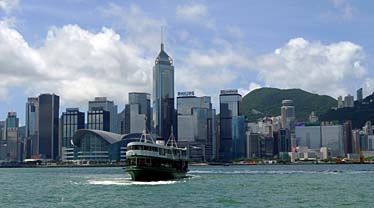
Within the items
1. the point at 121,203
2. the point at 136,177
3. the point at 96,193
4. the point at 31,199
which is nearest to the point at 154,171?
the point at 136,177

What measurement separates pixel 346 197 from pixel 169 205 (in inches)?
961

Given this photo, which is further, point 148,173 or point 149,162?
point 149,162

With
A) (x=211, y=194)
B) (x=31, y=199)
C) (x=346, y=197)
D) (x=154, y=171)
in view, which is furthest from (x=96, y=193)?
(x=346, y=197)

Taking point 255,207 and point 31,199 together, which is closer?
point 255,207

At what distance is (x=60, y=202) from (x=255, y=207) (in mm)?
23644

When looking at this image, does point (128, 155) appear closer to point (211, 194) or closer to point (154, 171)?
point (154, 171)

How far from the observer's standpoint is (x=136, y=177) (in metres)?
105

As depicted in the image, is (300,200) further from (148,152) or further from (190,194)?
(148,152)

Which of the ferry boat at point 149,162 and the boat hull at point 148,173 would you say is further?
the ferry boat at point 149,162

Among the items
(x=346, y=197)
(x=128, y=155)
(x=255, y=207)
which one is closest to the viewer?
(x=255, y=207)

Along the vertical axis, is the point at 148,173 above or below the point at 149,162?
below

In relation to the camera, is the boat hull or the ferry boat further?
the ferry boat

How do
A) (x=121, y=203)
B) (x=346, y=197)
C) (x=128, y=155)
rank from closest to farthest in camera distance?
(x=121, y=203)
(x=346, y=197)
(x=128, y=155)

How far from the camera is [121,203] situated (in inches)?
2697
